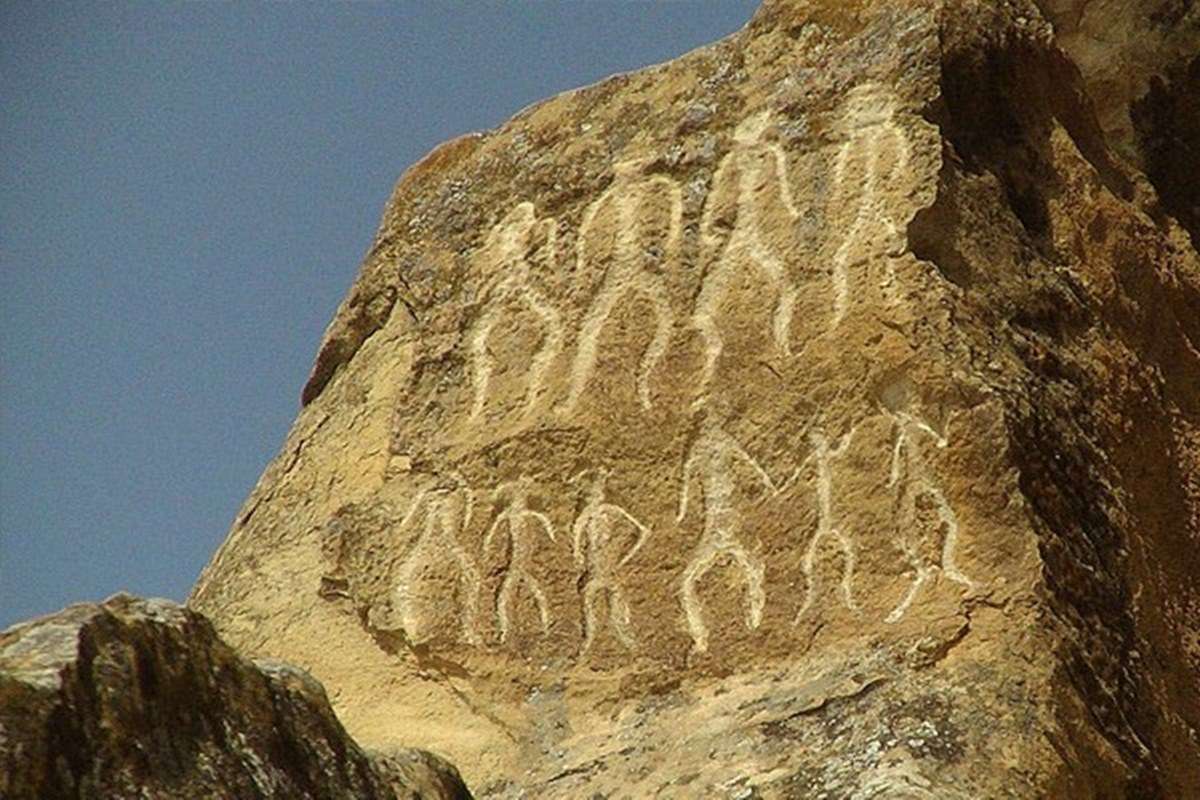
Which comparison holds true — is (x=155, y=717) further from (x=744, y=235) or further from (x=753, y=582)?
(x=744, y=235)

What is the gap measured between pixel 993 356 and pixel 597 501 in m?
1.16

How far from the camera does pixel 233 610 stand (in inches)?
276

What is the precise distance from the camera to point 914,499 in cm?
593

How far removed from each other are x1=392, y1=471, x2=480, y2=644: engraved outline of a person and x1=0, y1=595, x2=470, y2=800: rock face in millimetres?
2261

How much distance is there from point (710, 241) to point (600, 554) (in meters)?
1.02

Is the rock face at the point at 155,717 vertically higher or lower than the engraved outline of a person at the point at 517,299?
lower

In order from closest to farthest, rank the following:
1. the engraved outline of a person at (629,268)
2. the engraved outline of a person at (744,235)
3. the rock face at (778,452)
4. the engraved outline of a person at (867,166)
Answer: the rock face at (778,452) < the engraved outline of a person at (867,166) < the engraved outline of a person at (744,235) < the engraved outline of a person at (629,268)

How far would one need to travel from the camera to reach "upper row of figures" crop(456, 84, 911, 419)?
6.45m

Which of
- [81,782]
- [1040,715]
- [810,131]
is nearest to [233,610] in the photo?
[810,131]

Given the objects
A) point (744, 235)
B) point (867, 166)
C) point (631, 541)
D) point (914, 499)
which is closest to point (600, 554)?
point (631, 541)

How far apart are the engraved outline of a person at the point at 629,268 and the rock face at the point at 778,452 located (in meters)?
0.01

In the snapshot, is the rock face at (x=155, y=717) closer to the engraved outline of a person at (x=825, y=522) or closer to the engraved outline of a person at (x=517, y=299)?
the engraved outline of a person at (x=825, y=522)

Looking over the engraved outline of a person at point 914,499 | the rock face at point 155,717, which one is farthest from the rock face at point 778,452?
the rock face at point 155,717

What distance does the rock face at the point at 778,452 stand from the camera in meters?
5.66
